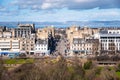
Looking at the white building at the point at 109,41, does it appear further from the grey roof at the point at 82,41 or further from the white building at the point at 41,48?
the white building at the point at 41,48

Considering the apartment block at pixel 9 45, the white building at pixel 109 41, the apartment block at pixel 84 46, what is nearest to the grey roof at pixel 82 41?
the apartment block at pixel 84 46

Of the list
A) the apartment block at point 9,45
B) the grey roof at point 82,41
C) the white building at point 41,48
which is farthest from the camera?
the apartment block at point 9,45

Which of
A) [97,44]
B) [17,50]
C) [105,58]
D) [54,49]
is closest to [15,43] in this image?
[17,50]

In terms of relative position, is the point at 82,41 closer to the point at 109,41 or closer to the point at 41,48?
the point at 109,41

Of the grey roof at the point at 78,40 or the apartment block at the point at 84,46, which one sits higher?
the grey roof at the point at 78,40

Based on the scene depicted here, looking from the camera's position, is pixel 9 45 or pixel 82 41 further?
pixel 9 45

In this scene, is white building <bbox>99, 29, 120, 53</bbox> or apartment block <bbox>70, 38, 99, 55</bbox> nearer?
white building <bbox>99, 29, 120, 53</bbox>

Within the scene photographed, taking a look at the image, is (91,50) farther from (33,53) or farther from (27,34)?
(27,34)

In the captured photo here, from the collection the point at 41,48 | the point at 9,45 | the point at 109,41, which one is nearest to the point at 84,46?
the point at 109,41

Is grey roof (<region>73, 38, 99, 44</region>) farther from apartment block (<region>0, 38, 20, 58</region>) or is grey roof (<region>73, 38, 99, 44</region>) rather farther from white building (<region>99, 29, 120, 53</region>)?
apartment block (<region>0, 38, 20, 58</region>)

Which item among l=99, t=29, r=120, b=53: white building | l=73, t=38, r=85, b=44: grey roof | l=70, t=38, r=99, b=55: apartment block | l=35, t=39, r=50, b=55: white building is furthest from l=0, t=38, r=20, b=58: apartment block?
l=99, t=29, r=120, b=53: white building

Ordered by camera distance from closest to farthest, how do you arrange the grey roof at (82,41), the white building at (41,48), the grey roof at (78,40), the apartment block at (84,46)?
the apartment block at (84,46) → the grey roof at (82,41) → the white building at (41,48) → the grey roof at (78,40)

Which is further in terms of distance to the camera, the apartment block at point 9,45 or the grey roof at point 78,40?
the apartment block at point 9,45

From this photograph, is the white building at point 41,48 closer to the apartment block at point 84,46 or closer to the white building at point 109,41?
the apartment block at point 84,46
